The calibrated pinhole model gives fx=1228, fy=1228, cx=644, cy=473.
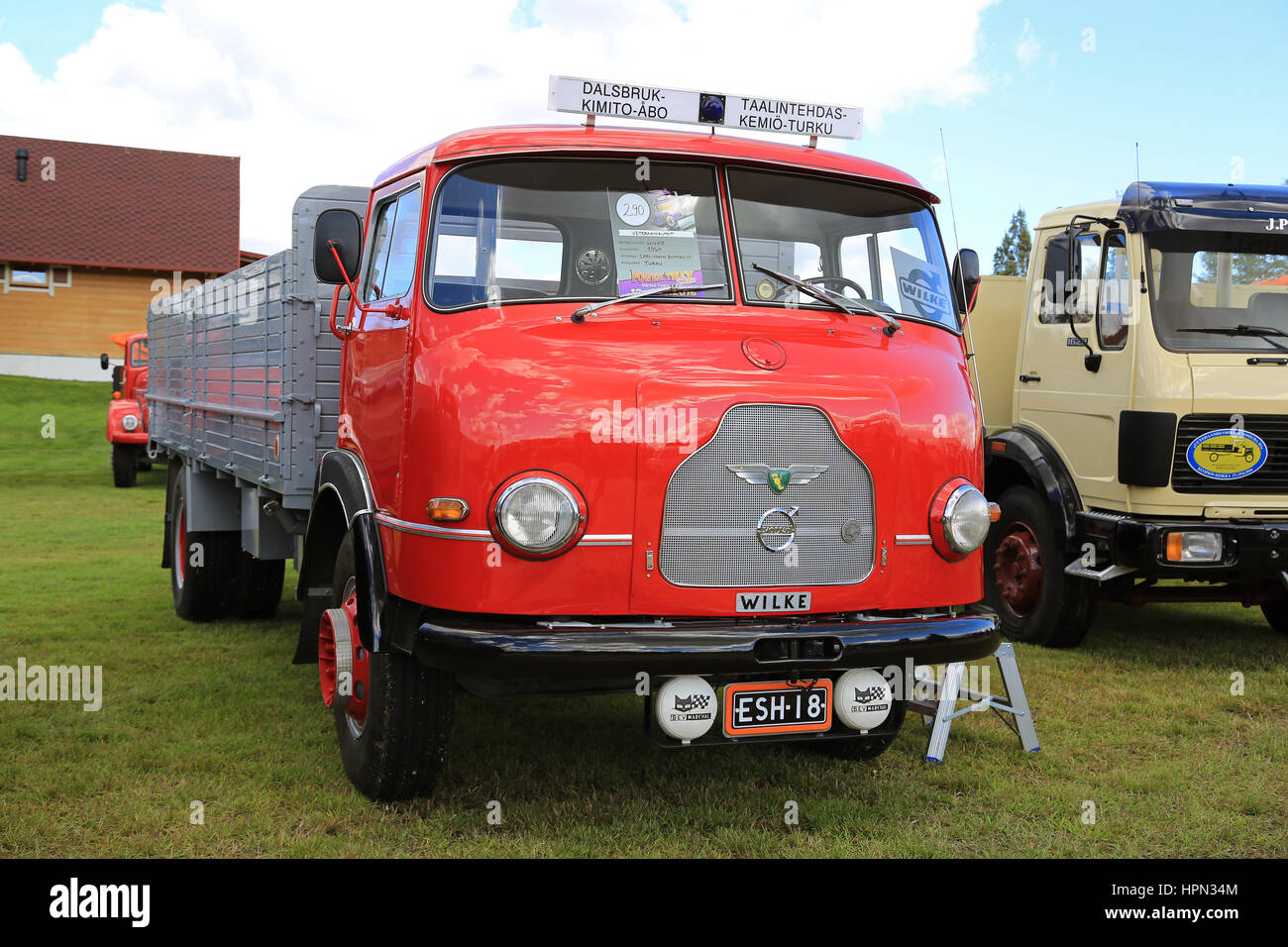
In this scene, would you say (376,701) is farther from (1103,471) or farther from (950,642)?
(1103,471)

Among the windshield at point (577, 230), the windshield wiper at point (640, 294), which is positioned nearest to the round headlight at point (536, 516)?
the windshield wiper at point (640, 294)

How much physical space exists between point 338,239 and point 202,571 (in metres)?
3.81

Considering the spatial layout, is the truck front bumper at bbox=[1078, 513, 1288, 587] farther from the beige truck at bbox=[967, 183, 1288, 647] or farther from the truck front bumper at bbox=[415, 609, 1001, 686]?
the truck front bumper at bbox=[415, 609, 1001, 686]

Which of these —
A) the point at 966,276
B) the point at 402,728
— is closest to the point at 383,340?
the point at 402,728

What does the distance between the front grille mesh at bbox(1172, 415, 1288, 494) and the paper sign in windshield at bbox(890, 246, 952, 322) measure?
2.74m

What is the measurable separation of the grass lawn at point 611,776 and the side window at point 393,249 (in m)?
1.97

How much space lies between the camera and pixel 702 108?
15.6 feet

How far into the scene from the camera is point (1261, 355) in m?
7.03

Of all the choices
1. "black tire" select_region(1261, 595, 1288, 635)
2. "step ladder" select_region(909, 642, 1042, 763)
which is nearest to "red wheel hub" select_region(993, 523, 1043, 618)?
"black tire" select_region(1261, 595, 1288, 635)

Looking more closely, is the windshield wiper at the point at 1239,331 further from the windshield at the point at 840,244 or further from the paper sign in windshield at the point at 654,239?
the paper sign in windshield at the point at 654,239

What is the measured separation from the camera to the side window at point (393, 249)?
4656 mm

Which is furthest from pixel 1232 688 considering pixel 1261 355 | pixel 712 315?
pixel 712 315

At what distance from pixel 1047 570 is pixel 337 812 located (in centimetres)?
498

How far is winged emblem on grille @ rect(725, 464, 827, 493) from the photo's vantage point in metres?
4.06
